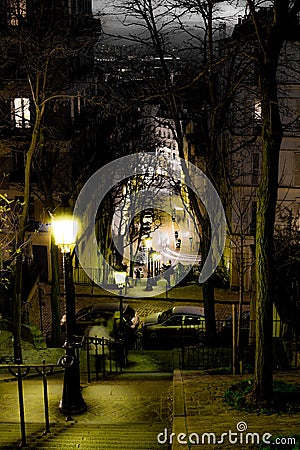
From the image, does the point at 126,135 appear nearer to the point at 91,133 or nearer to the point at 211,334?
the point at 91,133

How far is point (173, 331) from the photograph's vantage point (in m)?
19.4

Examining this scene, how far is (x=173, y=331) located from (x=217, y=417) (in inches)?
447

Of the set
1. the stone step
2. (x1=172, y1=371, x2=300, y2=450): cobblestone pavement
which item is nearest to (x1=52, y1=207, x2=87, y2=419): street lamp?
the stone step

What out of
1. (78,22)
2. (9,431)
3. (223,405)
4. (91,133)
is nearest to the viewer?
(9,431)

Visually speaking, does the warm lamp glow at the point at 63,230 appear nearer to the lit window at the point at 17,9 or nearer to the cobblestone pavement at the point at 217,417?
the cobblestone pavement at the point at 217,417

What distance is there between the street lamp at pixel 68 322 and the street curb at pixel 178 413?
1712 mm

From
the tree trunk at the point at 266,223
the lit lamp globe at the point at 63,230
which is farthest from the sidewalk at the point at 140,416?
the lit lamp globe at the point at 63,230

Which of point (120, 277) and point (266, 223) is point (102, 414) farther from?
point (120, 277)

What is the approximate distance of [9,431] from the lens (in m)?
7.92

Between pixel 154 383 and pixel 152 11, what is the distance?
10792 millimetres

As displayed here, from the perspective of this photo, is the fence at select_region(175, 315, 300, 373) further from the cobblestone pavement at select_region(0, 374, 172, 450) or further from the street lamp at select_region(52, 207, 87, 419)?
the street lamp at select_region(52, 207, 87, 419)

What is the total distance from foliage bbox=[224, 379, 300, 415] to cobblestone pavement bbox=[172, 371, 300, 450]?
6.1 inches

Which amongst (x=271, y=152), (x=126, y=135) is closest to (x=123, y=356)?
(x=271, y=152)

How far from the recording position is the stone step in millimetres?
7227
